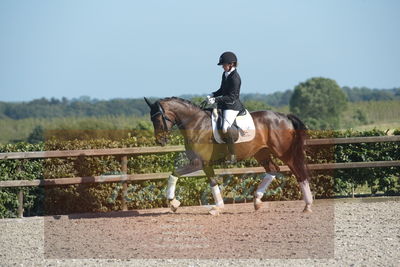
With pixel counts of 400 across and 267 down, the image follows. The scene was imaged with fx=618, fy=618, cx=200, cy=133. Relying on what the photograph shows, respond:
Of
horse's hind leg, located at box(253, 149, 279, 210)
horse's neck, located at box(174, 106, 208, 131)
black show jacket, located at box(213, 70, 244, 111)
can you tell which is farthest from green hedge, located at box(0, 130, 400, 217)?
black show jacket, located at box(213, 70, 244, 111)

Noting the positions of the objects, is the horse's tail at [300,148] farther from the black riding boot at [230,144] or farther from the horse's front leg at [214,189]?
the horse's front leg at [214,189]

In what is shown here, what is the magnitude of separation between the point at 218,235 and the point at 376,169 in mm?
5180

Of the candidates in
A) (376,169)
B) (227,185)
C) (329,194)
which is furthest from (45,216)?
(376,169)

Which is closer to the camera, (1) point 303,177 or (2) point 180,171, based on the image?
(2) point 180,171

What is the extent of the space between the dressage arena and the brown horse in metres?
0.59

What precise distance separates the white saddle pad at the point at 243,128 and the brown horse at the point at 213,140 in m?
0.08

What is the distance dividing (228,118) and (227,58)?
39.4 inches

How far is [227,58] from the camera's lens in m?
10.3

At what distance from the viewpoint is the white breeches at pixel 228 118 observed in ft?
33.9

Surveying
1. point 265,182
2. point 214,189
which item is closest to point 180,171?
point 214,189

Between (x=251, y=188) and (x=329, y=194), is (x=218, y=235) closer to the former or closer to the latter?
(x=251, y=188)

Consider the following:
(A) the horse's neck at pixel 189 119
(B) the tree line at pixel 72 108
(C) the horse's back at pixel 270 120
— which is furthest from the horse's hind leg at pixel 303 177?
(B) the tree line at pixel 72 108

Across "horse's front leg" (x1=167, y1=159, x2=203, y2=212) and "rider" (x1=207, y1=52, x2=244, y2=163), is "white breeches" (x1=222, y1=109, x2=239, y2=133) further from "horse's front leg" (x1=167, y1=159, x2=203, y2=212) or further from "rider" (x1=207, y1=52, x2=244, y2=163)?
"horse's front leg" (x1=167, y1=159, x2=203, y2=212)

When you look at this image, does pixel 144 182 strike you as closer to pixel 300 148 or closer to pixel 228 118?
pixel 228 118
